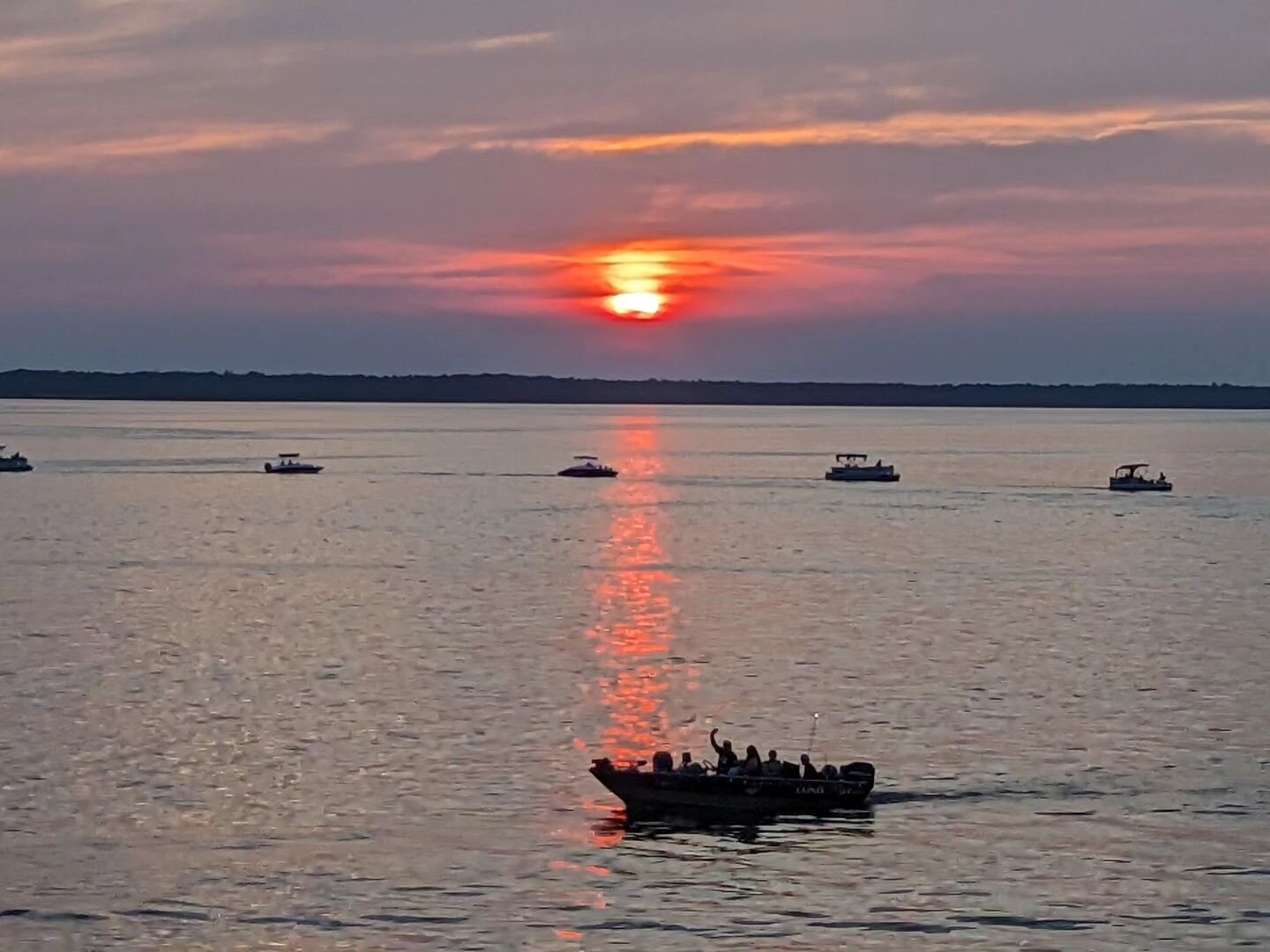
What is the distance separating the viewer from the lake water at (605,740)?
41.2m

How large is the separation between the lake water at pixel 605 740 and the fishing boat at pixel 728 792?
3.06 ft

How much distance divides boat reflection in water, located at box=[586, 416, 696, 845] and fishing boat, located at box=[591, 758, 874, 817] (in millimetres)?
1009

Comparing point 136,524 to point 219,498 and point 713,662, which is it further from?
point 713,662

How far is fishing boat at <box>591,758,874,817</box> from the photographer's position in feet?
161

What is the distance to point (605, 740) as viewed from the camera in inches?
2295

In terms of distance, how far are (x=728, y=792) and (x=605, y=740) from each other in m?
9.83

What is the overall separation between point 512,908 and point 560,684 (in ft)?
91.1

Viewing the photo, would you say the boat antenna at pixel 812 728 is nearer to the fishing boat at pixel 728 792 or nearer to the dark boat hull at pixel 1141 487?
the fishing boat at pixel 728 792

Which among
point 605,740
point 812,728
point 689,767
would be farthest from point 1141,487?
point 689,767

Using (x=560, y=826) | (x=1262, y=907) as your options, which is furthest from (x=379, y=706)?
(x=1262, y=907)

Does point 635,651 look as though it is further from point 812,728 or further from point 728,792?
point 728,792

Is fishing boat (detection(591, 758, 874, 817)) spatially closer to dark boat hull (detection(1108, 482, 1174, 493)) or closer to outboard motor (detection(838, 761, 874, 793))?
outboard motor (detection(838, 761, 874, 793))

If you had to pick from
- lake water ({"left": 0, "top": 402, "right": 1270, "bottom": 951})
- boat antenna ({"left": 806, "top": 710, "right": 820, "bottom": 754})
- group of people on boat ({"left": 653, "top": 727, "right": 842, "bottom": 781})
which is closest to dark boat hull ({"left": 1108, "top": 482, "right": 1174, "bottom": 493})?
lake water ({"left": 0, "top": 402, "right": 1270, "bottom": 951})

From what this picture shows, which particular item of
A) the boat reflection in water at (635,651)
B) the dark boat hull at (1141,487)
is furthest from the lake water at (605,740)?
the dark boat hull at (1141,487)
